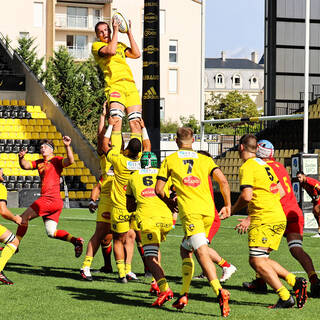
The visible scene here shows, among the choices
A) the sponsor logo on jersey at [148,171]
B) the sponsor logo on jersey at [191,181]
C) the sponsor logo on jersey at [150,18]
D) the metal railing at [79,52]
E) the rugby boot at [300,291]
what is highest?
the metal railing at [79,52]

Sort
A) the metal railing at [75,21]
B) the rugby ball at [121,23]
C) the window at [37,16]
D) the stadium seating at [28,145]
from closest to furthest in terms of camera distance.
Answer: the rugby ball at [121,23]
the stadium seating at [28,145]
the window at [37,16]
the metal railing at [75,21]

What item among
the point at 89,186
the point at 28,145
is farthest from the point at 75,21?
the point at 89,186

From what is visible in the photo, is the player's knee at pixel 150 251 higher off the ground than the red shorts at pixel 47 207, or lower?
lower

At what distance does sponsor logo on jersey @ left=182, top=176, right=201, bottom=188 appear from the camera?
23.6 feet

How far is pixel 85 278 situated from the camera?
9281mm

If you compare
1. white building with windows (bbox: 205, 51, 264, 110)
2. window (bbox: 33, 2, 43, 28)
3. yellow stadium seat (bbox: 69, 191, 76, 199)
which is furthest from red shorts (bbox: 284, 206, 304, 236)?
white building with windows (bbox: 205, 51, 264, 110)

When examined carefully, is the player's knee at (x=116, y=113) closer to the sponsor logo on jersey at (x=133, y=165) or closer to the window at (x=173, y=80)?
the sponsor logo on jersey at (x=133, y=165)

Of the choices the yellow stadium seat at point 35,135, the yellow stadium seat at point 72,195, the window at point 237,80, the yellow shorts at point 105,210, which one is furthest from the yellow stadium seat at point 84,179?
the window at point 237,80

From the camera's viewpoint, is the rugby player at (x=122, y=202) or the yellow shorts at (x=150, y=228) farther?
the rugby player at (x=122, y=202)

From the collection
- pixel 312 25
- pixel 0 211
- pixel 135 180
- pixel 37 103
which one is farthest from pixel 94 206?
pixel 37 103

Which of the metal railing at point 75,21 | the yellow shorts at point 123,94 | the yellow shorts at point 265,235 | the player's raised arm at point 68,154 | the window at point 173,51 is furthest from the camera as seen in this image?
the window at point 173,51

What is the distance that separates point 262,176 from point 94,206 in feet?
11.2

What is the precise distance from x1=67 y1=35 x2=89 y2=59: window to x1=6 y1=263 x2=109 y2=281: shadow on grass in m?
54.5

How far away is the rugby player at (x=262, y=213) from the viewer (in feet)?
24.3
